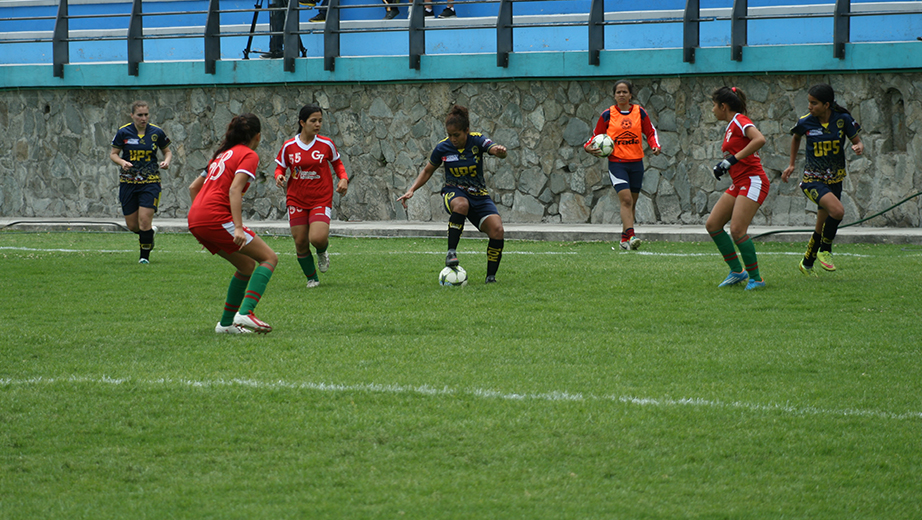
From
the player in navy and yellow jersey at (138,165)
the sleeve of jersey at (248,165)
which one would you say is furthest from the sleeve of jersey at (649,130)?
the sleeve of jersey at (248,165)

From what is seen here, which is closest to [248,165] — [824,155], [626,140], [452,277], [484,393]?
[484,393]

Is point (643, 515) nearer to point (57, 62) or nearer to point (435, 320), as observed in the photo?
point (435, 320)

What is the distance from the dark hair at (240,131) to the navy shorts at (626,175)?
22.6 ft

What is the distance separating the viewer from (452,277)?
9.85 meters

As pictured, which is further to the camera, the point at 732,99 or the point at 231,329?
the point at 732,99

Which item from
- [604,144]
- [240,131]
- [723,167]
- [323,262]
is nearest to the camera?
[240,131]

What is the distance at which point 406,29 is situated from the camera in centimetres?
1752

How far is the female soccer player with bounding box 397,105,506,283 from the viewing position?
1012 centimetres

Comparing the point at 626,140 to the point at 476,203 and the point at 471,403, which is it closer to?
the point at 476,203

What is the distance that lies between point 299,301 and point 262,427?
14.2 ft

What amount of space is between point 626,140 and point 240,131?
7157 mm

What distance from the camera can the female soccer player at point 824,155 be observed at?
10.1 m

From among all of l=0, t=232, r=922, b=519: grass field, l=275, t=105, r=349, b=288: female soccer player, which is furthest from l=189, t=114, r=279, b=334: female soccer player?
l=275, t=105, r=349, b=288: female soccer player

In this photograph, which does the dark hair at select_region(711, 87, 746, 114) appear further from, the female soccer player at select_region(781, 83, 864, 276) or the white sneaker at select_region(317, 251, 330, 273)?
the white sneaker at select_region(317, 251, 330, 273)
